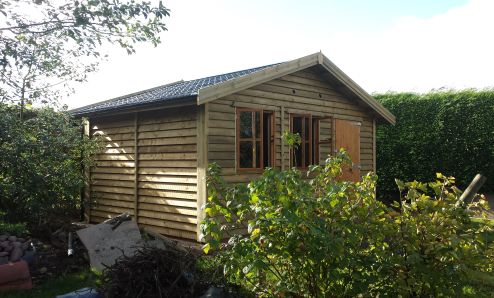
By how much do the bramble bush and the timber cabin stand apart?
380 cm

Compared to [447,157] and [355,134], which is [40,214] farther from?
[447,157]

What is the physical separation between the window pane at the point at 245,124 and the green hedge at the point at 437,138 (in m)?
7.65

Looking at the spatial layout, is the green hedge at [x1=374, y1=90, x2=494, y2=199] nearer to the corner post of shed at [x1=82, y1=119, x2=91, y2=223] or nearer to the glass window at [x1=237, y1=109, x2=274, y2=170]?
the glass window at [x1=237, y1=109, x2=274, y2=170]

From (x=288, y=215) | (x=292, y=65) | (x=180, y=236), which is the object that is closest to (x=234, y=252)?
(x=288, y=215)

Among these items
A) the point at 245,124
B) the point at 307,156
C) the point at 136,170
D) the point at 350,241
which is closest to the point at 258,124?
the point at 245,124

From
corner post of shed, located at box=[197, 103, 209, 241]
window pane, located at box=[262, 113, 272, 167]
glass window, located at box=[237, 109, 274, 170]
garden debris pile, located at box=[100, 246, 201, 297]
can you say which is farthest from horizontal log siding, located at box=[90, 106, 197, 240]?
garden debris pile, located at box=[100, 246, 201, 297]

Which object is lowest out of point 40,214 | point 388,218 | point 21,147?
point 40,214

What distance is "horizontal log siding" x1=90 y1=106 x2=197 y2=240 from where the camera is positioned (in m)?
7.43

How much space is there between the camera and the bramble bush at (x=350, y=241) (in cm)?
287

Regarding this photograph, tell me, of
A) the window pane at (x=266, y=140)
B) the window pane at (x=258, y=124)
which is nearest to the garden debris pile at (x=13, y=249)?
the window pane at (x=258, y=124)

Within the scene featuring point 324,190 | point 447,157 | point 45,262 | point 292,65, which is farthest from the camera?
point 447,157

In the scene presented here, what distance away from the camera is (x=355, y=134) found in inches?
406

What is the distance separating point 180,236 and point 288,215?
5.18 meters

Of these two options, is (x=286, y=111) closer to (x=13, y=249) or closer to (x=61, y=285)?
(x=61, y=285)
